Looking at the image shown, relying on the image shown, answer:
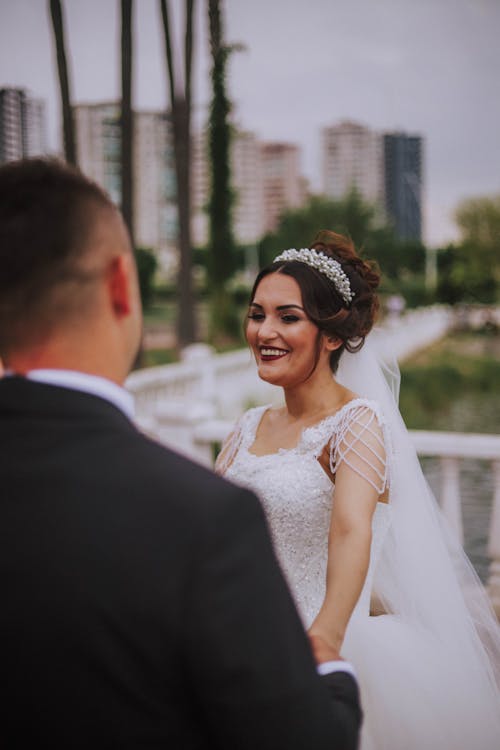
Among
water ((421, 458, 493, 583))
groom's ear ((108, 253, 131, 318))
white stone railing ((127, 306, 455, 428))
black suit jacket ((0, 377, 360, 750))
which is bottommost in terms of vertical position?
water ((421, 458, 493, 583))

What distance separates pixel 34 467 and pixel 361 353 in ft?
6.22

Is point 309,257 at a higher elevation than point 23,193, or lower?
lower

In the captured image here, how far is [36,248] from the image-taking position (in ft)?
3.43

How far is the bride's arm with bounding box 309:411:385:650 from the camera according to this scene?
6.17 feet

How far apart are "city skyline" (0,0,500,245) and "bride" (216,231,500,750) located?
27.8 ft

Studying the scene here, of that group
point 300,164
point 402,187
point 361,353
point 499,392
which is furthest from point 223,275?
point 300,164

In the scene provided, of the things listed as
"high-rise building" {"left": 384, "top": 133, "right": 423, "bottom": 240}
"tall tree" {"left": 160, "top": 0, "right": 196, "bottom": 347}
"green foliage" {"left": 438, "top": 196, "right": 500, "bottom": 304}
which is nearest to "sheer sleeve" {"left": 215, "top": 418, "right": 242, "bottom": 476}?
"tall tree" {"left": 160, "top": 0, "right": 196, "bottom": 347}

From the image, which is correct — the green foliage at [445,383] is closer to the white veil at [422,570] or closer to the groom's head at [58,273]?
the white veil at [422,570]

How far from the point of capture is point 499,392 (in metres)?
17.3

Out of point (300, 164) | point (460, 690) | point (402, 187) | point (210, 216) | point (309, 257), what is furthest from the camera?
point (300, 164)

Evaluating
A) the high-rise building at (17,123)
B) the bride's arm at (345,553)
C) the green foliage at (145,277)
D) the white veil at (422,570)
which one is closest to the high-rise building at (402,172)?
the green foliage at (145,277)

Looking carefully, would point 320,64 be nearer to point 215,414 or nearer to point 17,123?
point 215,414

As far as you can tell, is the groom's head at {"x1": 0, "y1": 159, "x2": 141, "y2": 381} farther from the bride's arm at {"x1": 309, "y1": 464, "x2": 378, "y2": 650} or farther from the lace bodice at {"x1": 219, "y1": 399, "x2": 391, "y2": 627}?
the lace bodice at {"x1": 219, "y1": 399, "x2": 391, "y2": 627}

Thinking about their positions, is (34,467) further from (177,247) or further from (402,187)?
(402,187)
